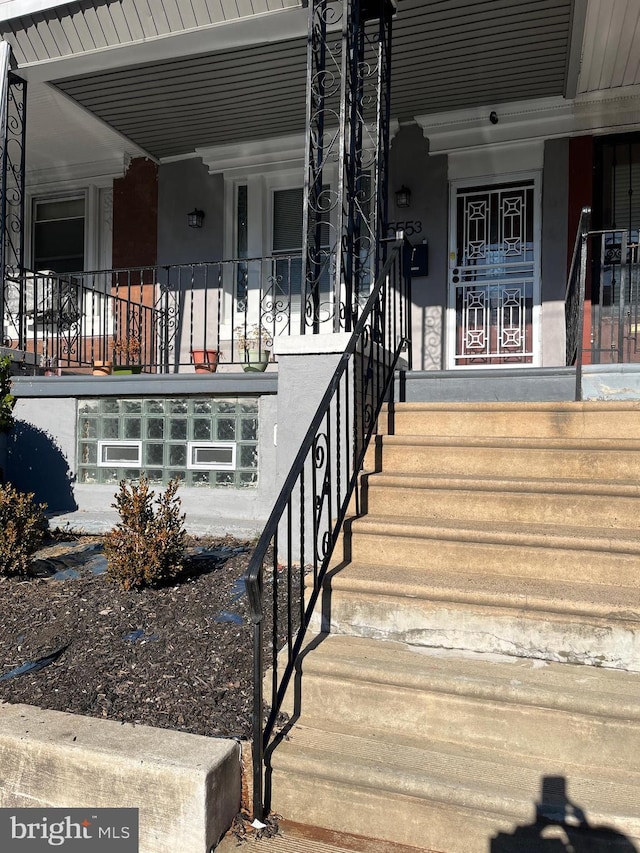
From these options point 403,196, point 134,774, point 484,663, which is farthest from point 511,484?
point 403,196

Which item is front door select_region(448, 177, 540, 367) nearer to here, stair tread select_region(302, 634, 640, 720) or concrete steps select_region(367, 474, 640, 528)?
concrete steps select_region(367, 474, 640, 528)

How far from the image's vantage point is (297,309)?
7.79m

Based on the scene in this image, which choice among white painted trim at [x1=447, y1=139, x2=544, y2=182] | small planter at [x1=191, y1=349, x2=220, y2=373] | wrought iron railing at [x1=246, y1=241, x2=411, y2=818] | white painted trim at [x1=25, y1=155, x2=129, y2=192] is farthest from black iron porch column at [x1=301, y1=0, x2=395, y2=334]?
white painted trim at [x1=25, y1=155, x2=129, y2=192]

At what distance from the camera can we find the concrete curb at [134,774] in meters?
2.09

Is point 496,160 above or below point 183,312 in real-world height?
above

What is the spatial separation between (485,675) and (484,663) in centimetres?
13

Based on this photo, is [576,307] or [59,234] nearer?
[576,307]

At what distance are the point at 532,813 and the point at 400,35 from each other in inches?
235

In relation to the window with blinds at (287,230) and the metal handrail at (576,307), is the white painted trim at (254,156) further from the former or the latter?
the metal handrail at (576,307)

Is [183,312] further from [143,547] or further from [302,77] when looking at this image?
[143,547]

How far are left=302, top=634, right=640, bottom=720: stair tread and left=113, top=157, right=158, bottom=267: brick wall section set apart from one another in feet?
22.1

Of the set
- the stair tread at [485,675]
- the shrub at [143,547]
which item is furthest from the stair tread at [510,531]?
the shrub at [143,547]

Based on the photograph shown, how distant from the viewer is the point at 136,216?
27.2ft

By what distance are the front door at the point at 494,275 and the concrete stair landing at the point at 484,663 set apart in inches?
124
